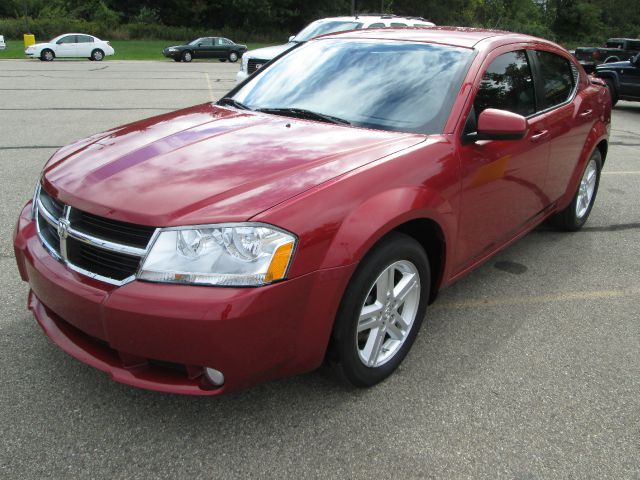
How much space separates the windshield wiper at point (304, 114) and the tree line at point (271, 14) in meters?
55.1

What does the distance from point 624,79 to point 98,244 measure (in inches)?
546

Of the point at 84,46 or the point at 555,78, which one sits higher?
the point at 555,78

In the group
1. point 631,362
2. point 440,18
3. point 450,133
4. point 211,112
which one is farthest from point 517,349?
point 440,18

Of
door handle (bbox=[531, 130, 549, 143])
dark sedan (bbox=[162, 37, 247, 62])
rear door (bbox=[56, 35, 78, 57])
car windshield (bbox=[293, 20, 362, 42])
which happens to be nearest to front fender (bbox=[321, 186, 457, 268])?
door handle (bbox=[531, 130, 549, 143])

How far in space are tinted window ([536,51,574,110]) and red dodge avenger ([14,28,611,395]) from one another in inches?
8.8

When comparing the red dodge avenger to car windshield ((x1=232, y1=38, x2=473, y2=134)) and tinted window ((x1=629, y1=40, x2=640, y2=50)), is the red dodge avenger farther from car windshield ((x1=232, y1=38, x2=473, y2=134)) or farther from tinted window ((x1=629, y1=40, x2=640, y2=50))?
tinted window ((x1=629, y1=40, x2=640, y2=50))

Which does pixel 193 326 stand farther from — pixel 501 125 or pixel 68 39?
pixel 68 39

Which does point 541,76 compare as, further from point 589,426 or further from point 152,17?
point 152,17

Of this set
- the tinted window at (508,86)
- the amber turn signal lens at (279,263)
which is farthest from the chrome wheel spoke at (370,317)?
the tinted window at (508,86)

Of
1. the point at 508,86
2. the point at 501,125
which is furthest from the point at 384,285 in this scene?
the point at 508,86

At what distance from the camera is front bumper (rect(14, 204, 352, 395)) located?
205 cm

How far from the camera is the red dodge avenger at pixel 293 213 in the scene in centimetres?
212

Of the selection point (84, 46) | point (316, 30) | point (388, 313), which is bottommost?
point (84, 46)

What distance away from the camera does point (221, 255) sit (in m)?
2.12
